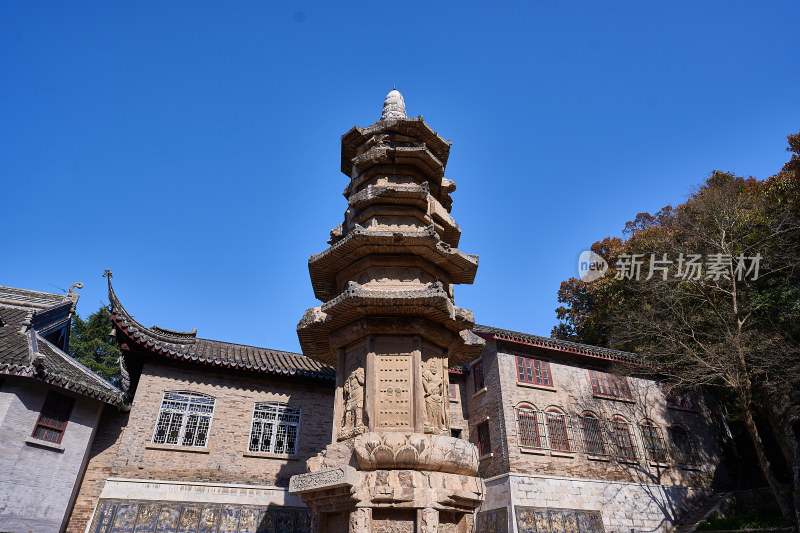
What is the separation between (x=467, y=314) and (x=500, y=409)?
36.4 ft

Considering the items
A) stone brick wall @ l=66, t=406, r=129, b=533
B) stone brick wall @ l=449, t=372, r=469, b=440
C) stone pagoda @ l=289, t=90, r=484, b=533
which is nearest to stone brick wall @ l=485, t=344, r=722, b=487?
stone brick wall @ l=449, t=372, r=469, b=440

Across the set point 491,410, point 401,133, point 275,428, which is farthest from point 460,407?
point 401,133

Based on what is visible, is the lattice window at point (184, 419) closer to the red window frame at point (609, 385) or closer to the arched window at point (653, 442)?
the red window frame at point (609, 385)

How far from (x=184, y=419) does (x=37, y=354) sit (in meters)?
4.59

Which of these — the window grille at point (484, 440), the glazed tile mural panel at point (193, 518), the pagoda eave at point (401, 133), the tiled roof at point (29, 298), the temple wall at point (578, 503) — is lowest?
the glazed tile mural panel at point (193, 518)

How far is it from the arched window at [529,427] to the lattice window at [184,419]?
11.8m

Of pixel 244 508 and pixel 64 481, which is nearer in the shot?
pixel 64 481

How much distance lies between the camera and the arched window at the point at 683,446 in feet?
71.1

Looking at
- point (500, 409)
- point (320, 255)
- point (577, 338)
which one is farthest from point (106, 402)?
point (577, 338)

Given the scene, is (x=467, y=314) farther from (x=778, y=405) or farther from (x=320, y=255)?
(x=778, y=405)

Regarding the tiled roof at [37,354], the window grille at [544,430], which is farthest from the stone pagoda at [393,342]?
the window grille at [544,430]

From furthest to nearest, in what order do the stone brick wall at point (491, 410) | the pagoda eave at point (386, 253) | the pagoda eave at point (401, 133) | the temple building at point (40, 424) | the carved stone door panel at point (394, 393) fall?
the stone brick wall at point (491, 410), the temple building at point (40, 424), the pagoda eave at point (401, 133), the pagoda eave at point (386, 253), the carved stone door panel at point (394, 393)

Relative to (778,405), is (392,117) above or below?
above

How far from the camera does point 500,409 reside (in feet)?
63.7
